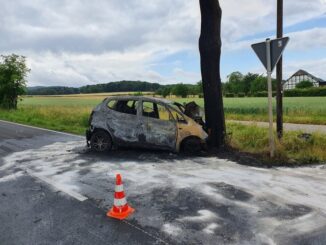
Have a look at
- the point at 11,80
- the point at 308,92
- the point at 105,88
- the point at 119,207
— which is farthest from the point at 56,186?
the point at 105,88

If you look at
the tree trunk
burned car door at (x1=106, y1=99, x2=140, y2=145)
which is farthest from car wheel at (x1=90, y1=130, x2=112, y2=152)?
the tree trunk

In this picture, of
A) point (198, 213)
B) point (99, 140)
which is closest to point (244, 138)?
point (99, 140)

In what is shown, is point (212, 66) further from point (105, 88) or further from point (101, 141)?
point (105, 88)

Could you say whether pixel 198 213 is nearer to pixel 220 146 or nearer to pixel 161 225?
pixel 161 225

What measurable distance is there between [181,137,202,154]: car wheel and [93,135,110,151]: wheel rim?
2.15 meters

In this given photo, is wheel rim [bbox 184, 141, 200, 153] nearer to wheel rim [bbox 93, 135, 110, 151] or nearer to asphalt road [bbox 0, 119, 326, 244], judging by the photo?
asphalt road [bbox 0, 119, 326, 244]

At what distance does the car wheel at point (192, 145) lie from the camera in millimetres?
9352

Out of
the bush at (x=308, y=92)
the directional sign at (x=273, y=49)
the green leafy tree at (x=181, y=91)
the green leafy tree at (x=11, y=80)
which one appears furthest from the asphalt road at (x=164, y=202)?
the green leafy tree at (x=181, y=91)

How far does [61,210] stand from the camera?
5.23 meters

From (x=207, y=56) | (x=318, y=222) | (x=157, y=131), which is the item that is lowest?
(x=318, y=222)

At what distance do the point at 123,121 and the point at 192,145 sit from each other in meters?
1.97

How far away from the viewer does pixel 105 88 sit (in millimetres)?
87938

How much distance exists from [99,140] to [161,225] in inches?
227

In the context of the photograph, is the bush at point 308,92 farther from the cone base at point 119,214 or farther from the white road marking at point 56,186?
the cone base at point 119,214
